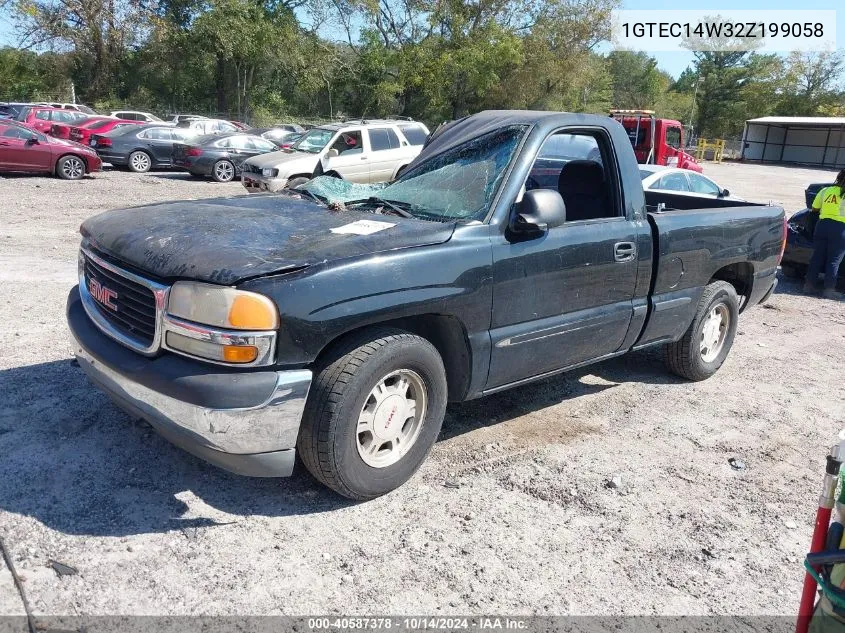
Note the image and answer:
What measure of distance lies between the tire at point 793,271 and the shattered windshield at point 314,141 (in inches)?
378

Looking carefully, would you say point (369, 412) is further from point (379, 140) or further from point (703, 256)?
point (379, 140)

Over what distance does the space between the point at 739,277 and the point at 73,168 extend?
16157mm

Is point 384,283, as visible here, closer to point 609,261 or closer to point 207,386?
point 207,386

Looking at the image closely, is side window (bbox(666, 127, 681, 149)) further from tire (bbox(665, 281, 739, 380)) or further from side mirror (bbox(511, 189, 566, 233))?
side mirror (bbox(511, 189, 566, 233))

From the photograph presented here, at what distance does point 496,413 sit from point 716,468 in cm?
138

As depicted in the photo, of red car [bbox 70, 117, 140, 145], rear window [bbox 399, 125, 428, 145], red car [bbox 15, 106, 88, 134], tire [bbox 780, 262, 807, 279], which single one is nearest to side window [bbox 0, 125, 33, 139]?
red car [bbox 70, 117, 140, 145]

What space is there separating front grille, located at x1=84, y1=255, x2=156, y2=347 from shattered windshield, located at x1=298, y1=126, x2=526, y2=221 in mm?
1357

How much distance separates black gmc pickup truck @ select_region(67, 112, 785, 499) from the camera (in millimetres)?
3023

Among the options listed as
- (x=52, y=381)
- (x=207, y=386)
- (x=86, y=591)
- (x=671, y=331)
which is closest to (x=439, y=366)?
(x=207, y=386)

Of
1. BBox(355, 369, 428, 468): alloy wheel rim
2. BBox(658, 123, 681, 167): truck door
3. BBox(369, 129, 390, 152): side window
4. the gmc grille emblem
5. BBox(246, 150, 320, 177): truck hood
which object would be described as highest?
BBox(658, 123, 681, 167): truck door

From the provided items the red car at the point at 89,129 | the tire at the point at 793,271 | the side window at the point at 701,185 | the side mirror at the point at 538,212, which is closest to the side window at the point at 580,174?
the side mirror at the point at 538,212

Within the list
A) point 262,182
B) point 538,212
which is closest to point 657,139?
point 262,182

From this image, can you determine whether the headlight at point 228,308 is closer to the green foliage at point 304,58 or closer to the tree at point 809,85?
the green foliage at point 304,58

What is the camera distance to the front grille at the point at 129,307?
3227 millimetres
